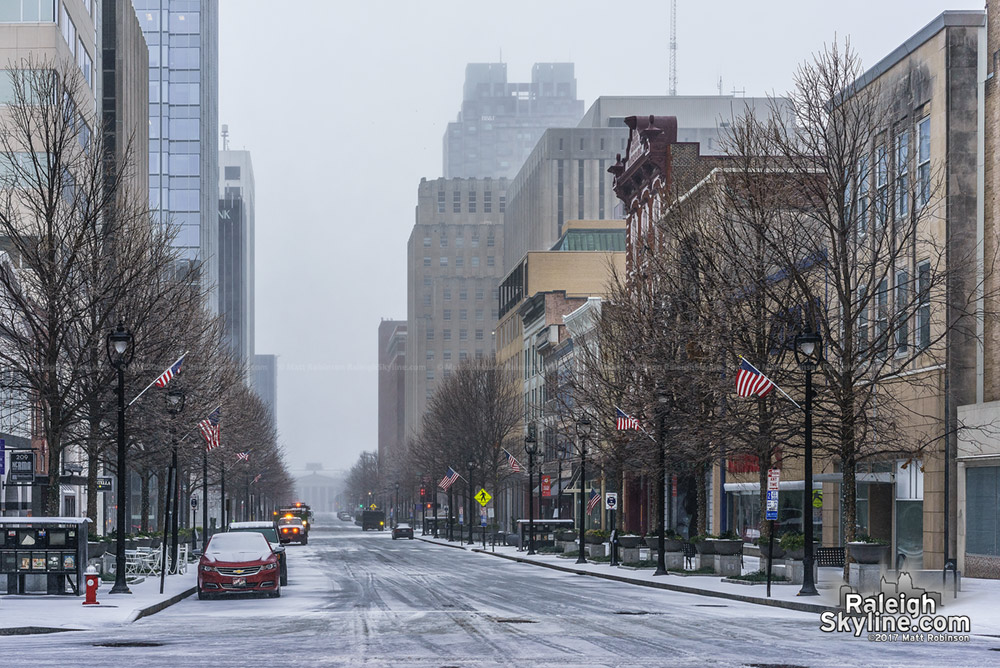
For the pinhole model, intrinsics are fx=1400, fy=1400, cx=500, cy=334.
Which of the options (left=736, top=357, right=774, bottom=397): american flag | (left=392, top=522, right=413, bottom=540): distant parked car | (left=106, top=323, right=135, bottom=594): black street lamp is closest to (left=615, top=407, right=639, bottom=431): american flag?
(left=736, top=357, right=774, bottom=397): american flag

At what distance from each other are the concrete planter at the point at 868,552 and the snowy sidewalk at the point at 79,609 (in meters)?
16.5

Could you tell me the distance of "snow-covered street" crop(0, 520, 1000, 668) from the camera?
19.5 meters

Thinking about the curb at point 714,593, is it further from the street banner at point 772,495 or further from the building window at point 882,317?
the building window at point 882,317

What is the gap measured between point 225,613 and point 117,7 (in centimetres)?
8103

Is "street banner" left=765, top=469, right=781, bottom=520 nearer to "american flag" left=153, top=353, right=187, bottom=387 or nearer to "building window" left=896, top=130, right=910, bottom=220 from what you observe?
"building window" left=896, top=130, right=910, bottom=220

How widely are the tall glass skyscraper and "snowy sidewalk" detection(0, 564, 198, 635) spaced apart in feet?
438

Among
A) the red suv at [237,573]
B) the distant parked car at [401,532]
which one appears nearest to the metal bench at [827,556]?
the red suv at [237,573]

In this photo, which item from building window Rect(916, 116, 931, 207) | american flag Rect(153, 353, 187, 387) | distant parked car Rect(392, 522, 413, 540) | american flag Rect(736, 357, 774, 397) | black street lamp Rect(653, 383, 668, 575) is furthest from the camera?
distant parked car Rect(392, 522, 413, 540)

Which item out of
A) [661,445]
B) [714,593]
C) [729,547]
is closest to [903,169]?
[661,445]

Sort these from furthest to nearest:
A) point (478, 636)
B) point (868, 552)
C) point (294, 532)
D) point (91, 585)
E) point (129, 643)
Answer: point (294, 532) < point (868, 552) < point (91, 585) < point (478, 636) < point (129, 643)

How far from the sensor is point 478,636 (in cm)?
2297

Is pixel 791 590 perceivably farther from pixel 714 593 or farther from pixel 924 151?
pixel 924 151

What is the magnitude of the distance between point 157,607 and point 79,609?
2053 millimetres

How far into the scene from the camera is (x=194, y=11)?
182 metres
